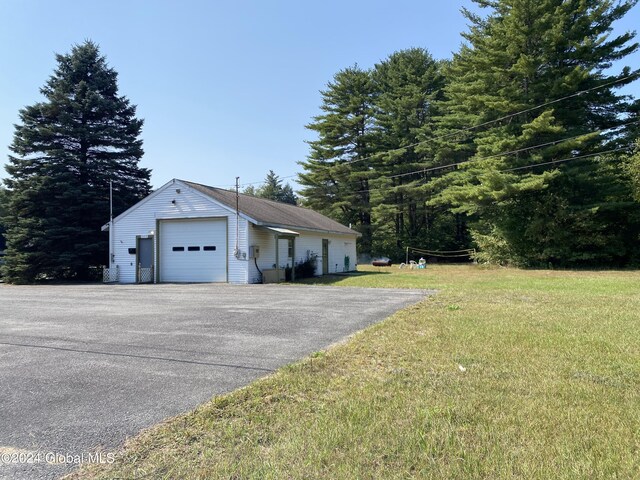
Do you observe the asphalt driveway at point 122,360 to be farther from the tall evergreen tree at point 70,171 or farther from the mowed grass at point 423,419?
the tall evergreen tree at point 70,171

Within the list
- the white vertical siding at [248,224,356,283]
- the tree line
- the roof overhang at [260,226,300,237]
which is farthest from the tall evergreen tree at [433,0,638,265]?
the roof overhang at [260,226,300,237]

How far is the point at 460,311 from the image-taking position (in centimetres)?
866

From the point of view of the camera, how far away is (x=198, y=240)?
19000 mm

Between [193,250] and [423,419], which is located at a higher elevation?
[193,250]

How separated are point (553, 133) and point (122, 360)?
25477 mm

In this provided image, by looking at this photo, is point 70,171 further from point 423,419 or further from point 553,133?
point 553,133

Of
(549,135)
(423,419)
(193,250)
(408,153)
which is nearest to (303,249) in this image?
(193,250)

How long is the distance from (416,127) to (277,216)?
2195 centimetres

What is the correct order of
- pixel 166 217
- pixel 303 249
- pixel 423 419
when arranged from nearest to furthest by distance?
pixel 423 419, pixel 166 217, pixel 303 249

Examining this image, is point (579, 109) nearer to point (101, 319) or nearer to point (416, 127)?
point (416, 127)

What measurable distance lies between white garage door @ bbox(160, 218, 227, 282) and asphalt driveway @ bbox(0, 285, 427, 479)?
26.9ft

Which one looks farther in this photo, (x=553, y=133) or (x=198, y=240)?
(x=553, y=133)

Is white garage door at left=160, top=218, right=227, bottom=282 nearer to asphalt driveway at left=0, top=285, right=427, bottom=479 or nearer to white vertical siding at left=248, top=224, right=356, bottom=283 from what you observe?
white vertical siding at left=248, top=224, right=356, bottom=283

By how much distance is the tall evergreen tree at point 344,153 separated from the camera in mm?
39500
